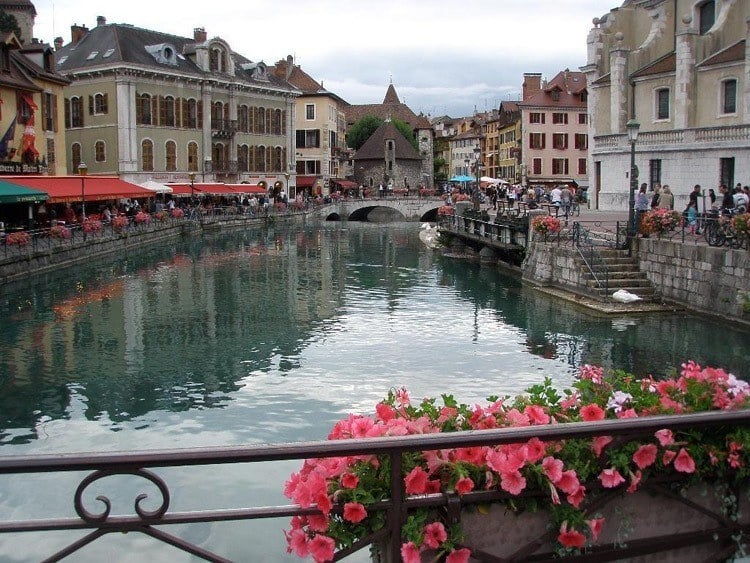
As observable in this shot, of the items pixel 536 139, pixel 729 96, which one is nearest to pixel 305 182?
pixel 536 139

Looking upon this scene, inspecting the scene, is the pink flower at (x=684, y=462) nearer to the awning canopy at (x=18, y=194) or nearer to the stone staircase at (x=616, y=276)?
the stone staircase at (x=616, y=276)

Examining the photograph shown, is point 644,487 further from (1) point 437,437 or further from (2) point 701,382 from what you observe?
(1) point 437,437

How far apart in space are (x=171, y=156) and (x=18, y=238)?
116 ft

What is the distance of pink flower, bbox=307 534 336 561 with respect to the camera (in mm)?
3953

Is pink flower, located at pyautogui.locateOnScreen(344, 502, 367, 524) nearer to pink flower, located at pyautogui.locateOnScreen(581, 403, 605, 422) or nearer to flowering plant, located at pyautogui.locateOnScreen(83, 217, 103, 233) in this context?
pink flower, located at pyautogui.locateOnScreen(581, 403, 605, 422)

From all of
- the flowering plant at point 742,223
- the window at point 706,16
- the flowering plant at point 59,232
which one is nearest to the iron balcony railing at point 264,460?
the flowering plant at point 742,223

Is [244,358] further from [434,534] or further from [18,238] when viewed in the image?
[18,238]

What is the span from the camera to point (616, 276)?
25453mm

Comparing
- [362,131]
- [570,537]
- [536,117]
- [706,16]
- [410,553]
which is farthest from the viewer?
[362,131]

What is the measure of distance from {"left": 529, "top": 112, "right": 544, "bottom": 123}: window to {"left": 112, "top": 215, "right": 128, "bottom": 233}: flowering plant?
50.5m

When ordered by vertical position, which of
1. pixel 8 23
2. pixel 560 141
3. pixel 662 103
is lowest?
pixel 662 103

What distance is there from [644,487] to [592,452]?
385 millimetres

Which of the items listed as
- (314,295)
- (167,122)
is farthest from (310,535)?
(167,122)

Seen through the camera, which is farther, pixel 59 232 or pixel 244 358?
pixel 59 232
